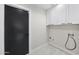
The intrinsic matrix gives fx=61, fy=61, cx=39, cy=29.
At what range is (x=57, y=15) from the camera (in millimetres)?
1012

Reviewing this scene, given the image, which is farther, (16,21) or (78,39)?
(78,39)

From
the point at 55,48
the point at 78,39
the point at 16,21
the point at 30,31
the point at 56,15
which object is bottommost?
the point at 55,48

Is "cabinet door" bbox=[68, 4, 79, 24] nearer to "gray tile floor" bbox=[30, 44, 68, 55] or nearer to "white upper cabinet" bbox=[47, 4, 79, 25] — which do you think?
"white upper cabinet" bbox=[47, 4, 79, 25]

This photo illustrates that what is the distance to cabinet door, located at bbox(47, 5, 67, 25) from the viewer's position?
3.16 ft

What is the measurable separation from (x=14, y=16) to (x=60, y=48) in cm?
89

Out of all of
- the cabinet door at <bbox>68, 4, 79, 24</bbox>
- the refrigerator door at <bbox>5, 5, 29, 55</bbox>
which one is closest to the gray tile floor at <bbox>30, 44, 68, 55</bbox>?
the refrigerator door at <bbox>5, 5, 29, 55</bbox>

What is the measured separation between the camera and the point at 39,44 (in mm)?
941

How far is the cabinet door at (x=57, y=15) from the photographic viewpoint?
962 mm

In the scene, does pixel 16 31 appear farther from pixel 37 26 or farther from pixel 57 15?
pixel 57 15

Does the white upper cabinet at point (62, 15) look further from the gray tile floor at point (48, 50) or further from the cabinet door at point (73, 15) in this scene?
the gray tile floor at point (48, 50)

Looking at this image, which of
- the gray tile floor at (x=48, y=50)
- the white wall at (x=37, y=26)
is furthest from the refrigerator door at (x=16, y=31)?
Result: the gray tile floor at (x=48, y=50)

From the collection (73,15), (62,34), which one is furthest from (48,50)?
(73,15)

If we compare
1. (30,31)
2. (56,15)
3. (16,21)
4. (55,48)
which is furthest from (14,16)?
(55,48)

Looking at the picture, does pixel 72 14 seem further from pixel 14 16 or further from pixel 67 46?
pixel 14 16
